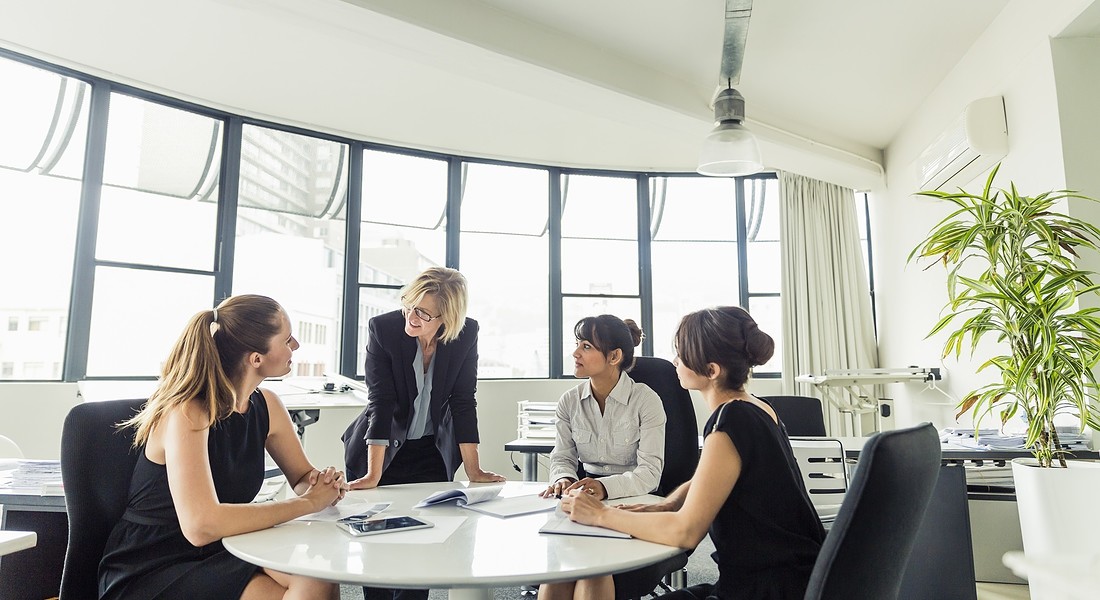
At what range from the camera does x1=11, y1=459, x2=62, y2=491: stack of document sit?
1850 millimetres

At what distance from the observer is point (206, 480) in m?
1.45

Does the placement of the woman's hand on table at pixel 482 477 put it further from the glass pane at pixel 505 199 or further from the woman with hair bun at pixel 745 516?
the glass pane at pixel 505 199

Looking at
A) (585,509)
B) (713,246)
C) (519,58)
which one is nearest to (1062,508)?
(585,509)

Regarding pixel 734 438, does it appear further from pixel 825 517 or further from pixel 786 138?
pixel 786 138

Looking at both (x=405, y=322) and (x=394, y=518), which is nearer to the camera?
(x=394, y=518)

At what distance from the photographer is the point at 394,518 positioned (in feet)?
4.97

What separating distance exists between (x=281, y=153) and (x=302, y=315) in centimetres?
120

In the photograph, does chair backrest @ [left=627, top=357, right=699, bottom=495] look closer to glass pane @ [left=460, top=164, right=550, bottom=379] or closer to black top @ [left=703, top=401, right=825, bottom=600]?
black top @ [left=703, top=401, right=825, bottom=600]

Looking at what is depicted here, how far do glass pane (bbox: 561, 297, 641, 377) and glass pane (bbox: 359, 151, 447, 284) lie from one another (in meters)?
1.13

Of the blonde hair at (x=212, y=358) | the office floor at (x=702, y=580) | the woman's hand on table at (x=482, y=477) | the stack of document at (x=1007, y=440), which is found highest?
the blonde hair at (x=212, y=358)

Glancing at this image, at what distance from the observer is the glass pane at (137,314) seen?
407 centimetres

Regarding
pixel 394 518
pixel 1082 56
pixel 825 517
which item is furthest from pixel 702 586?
pixel 1082 56

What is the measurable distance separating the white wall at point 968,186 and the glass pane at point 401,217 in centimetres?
351

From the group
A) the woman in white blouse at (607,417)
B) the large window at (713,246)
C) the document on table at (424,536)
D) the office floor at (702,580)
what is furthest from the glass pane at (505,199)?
the document on table at (424,536)
